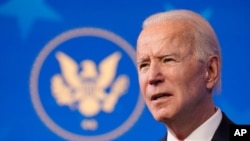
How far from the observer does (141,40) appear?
1.46m

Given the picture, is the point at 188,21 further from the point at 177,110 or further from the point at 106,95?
the point at 106,95

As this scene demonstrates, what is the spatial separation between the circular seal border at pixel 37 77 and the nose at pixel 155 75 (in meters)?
0.44

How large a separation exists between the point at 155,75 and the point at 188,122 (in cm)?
13

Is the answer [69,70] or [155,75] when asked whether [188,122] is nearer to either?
[155,75]

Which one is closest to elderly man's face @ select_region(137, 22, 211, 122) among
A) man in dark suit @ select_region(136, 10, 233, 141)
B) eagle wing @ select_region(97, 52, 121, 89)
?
man in dark suit @ select_region(136, 10, 233, 141)

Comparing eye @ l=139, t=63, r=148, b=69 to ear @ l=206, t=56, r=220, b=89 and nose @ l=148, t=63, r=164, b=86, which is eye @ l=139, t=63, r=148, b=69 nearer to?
nose @ l=148, t=63, r=164, b=86

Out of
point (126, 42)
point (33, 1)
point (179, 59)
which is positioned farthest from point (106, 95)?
point (179, 59)

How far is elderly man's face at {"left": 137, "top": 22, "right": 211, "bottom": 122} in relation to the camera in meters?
1.41

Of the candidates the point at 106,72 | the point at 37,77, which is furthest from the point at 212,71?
the point at 37,77

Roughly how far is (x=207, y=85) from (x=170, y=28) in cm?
15

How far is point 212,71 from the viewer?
144 centimetres

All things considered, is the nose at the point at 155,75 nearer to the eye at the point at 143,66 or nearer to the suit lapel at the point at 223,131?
the eye at the point at 143,66

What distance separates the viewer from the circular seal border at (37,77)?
1.84 m

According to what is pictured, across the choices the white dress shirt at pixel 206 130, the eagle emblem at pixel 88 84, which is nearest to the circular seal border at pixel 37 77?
the eagle emblem at pixel 88 84
